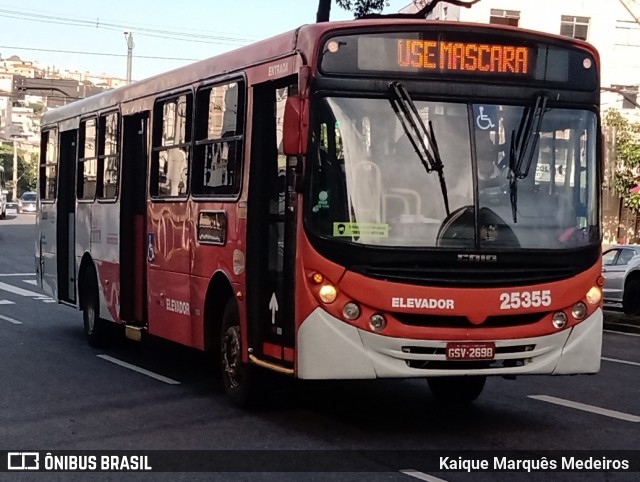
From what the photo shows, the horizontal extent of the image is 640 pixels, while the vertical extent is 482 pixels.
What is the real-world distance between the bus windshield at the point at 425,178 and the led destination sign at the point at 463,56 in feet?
0.98

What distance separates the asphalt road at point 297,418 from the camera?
805 centimetres

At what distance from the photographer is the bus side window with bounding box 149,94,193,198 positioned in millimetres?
11609

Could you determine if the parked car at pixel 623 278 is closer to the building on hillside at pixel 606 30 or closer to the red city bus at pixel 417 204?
the red city bus at pixel 417 204

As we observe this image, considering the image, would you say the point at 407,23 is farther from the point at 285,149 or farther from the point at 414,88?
the point at 285,149

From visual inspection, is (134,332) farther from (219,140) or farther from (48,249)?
(48,249)

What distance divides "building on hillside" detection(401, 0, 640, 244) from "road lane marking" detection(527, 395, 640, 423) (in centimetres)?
3924

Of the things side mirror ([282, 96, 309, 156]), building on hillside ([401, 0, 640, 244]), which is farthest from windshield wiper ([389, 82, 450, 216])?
building on hillside ([401, 0, 640, 244])

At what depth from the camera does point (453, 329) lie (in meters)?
8.78

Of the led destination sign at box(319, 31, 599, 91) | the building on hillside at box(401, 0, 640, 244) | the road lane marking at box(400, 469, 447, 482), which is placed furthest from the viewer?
the building on hillside at box(401, 0, 640, 244)

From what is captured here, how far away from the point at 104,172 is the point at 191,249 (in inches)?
138

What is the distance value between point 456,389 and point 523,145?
270 centimetres

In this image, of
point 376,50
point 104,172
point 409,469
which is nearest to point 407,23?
point 376,50

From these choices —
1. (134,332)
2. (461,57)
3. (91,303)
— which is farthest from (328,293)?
(91,303)

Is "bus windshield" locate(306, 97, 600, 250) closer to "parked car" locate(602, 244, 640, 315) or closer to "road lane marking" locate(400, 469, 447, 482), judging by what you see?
"road lane marking" locate(400, 469, 447, 482)
